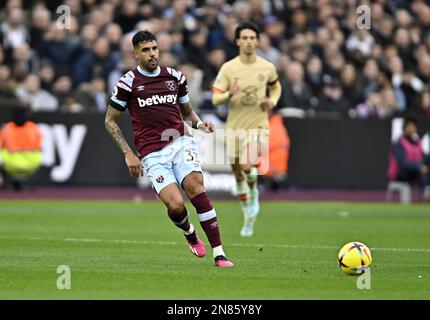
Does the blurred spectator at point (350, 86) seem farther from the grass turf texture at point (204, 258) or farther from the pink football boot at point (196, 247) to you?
the pink football boot at point (196, 247)

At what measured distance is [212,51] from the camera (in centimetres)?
2684

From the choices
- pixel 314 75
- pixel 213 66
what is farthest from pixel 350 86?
pixel 213 66

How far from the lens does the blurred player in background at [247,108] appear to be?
17.5m

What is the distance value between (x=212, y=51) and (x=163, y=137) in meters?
13.9

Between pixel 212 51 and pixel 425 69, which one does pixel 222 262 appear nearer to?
pixel 212 51

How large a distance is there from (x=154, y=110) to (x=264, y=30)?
51.0 feet

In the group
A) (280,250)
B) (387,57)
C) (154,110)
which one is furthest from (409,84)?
(154,110)

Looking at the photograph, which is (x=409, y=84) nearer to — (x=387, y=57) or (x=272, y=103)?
(x=387, y=57)

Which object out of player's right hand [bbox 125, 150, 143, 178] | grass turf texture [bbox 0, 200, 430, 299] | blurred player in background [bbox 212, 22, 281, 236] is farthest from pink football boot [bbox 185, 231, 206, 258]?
blurred player in background [bbox 212, 22, 281, 236]

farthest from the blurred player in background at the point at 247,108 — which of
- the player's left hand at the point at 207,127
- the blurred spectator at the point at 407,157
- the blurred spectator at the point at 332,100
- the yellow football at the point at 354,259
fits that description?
the blurred spectator at the point at 332,100

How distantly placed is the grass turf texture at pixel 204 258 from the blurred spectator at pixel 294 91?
3.92 m

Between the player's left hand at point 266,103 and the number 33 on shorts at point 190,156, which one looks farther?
the player's left hand at point 266,103

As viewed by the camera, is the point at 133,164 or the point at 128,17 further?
the point at 128,17

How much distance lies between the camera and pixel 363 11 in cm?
2883
